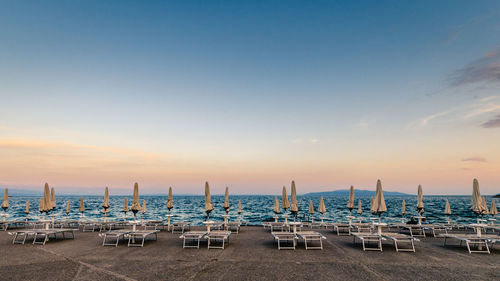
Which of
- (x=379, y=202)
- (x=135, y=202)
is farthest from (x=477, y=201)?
(x=135, y=202)

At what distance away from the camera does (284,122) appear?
30828mm

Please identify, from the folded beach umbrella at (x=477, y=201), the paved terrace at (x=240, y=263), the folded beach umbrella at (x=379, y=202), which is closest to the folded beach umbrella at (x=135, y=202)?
the paved terrace at (x=240, y=263)

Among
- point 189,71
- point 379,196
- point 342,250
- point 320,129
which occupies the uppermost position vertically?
point 189,71

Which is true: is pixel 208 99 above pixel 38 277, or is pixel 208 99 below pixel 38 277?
above

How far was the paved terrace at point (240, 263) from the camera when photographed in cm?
715

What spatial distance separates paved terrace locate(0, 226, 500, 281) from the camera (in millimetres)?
7152

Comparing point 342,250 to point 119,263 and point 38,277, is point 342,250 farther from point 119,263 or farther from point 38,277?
point 38,277

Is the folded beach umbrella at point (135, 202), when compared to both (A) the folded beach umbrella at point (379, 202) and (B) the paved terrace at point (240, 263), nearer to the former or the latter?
(B) the paved terrace at point (240, 263)

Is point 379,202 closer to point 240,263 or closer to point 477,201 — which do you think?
point 477,201

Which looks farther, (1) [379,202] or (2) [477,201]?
(2) [477,201]

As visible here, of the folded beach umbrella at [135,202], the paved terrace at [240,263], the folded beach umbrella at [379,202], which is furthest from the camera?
the folded beach umbrella at [135,202]

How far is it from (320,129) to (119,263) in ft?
87.0

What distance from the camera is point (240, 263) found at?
8.44m

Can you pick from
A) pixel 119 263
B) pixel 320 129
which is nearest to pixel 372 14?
pixel 320 129
